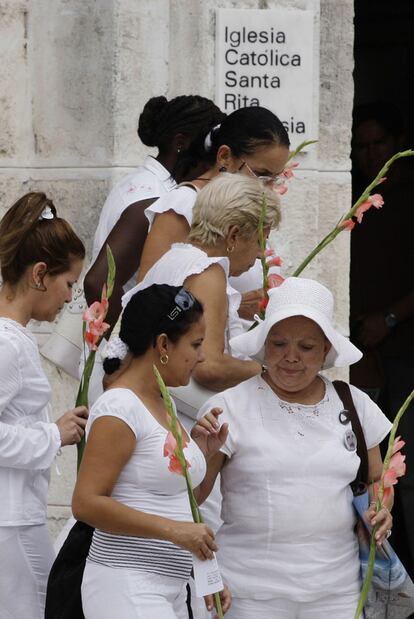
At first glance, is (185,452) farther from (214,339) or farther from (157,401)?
(214,339)

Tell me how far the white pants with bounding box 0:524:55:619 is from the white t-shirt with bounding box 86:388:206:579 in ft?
1.29

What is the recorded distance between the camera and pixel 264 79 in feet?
18.8

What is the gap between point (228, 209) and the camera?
433 centimetres

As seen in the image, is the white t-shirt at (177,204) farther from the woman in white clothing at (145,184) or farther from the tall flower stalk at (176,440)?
the tall flower stalk at (176,440)

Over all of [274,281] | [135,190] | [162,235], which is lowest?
[274,281]

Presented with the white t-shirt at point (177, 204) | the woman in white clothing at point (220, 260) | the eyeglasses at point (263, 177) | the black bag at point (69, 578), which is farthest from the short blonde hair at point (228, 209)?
the black bag at point (69, 578)

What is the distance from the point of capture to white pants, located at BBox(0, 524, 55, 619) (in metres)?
4.14

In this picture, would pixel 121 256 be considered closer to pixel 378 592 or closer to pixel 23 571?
pixel 23 571

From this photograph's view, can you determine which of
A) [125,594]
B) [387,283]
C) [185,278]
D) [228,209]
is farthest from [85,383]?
[387,283]

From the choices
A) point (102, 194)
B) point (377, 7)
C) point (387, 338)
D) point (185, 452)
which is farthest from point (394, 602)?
point (377, 7)

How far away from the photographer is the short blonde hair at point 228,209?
171 inches

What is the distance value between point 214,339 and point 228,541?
545mm

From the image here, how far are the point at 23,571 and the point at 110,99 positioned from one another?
2.10m

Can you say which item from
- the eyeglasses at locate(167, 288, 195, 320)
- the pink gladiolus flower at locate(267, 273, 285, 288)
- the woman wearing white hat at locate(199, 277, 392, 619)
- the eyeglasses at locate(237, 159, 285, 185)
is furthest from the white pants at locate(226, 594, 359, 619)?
the eyeglasses at locate(237, 159, 285, 185)
